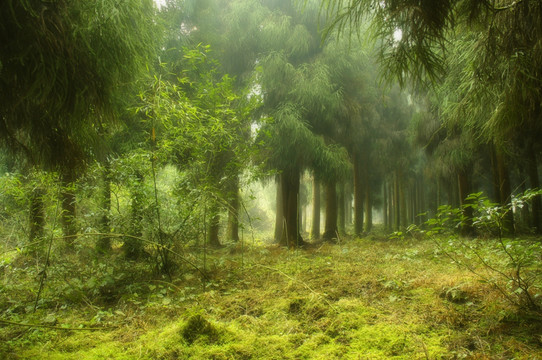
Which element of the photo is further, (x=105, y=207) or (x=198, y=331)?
(x=105, y=207)

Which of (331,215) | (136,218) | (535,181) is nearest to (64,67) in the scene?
(136,218)

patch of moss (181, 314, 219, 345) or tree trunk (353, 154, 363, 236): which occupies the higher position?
tree trunk (353, 154, 363, 236)

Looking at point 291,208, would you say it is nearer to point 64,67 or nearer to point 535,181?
point 535,181

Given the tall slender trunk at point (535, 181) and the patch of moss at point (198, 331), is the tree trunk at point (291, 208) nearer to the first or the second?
the tall slender trunk at point (535, 181)

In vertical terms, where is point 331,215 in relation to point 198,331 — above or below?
above

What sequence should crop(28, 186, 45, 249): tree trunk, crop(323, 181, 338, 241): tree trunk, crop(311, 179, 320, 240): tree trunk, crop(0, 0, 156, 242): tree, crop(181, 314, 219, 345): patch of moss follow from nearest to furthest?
1. crop(0, 0, 156, 242): tree
2. crop(181, 314, 219, 345): patch of moss
3. crop(28, 186, 45, 249): tree trunk
4. crop(323, 181, 338, 241): tree trunk
5. crop(311, 179, 320, 240): tree trunk

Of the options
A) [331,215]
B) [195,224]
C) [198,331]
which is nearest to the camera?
[198,331]

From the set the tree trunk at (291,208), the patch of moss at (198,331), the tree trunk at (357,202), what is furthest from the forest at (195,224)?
the tree trunk at (357,202)

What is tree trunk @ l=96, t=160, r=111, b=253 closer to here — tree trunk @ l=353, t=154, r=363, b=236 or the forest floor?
the forest floor

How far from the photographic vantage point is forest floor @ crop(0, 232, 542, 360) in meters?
2.34

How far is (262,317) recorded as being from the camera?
312cm

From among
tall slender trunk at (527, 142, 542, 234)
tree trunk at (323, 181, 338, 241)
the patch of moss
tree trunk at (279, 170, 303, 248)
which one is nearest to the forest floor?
the patch of moss

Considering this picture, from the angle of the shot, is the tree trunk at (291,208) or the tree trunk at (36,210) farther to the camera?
the tree trunk at (291,208)

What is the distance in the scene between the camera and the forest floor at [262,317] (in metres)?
2.34
